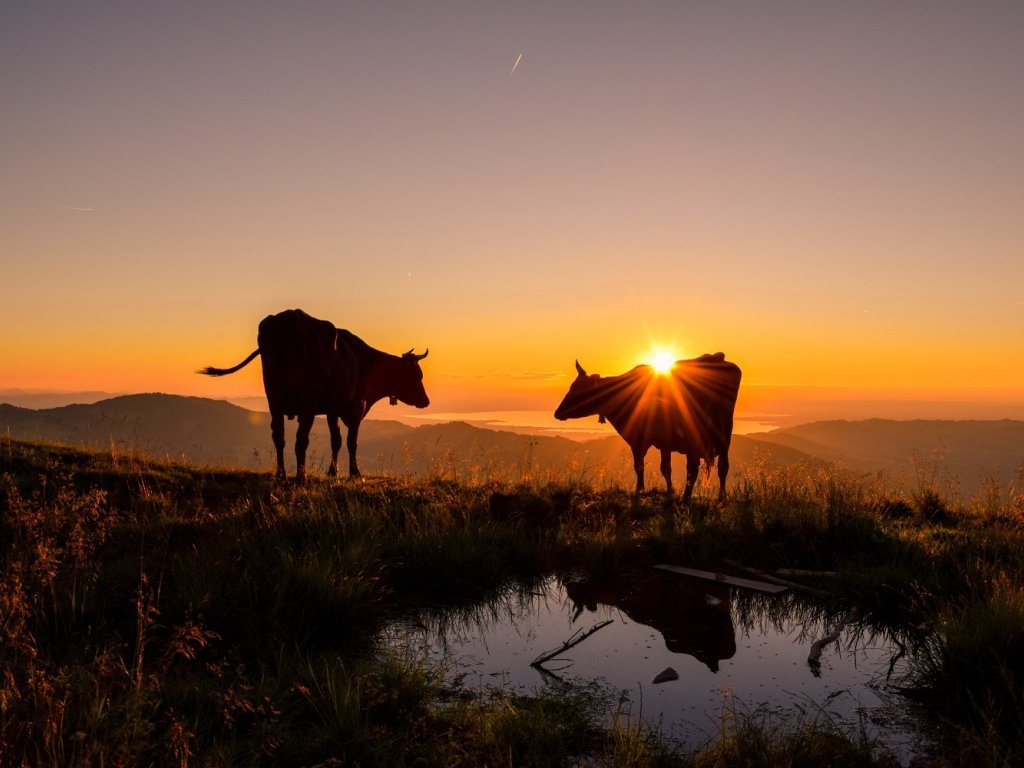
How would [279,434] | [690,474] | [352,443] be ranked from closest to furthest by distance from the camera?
[690,474] → [279,434] → [352,443]

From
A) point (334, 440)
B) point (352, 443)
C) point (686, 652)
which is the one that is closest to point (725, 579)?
point (686, 652)

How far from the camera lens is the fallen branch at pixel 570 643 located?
4359 mm

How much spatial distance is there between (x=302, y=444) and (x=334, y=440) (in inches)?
81.0

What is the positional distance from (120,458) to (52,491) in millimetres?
2628

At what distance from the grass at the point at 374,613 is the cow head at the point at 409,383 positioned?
239 inches

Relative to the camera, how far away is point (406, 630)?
4.90 meters

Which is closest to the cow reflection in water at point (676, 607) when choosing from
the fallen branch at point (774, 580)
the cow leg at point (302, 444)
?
the fallen branch at point (774, 580)

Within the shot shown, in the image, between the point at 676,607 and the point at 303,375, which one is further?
the point at 303,375

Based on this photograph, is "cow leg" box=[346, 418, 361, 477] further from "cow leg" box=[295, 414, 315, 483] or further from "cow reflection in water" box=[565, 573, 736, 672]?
"cow reflection in water" box=[565, 573, 736, 672]

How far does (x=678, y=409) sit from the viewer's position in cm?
1136

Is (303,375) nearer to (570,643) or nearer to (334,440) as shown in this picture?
(334,440)

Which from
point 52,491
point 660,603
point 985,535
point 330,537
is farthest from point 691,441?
point 52,491

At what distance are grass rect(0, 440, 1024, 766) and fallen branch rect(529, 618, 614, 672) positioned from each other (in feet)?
1.39

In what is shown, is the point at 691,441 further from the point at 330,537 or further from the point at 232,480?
the point at 232,480
